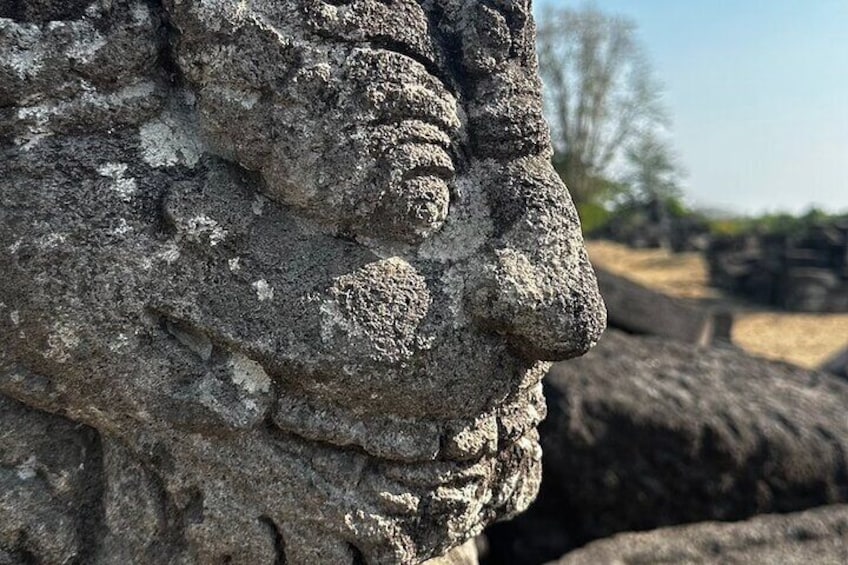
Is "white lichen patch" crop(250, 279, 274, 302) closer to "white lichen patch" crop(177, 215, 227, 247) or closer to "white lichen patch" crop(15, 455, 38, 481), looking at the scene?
"white lichen patch" crop(177, 215, 227, 247)

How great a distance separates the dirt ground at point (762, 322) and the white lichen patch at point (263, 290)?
12.7 ft

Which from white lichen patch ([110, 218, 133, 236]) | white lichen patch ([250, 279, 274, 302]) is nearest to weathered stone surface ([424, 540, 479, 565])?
white lichen patch ([250, 279, 274, 302])

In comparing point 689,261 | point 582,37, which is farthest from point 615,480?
point 582,37

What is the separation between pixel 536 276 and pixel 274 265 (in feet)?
1.03

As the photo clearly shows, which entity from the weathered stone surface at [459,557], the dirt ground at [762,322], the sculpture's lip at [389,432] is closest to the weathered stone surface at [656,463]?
the weathered stone surface at [459,557]

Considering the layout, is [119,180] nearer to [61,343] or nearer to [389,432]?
[61,343]

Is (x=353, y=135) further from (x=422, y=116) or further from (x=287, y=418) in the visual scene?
(x=287, y=418)

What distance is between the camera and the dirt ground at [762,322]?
252 inches

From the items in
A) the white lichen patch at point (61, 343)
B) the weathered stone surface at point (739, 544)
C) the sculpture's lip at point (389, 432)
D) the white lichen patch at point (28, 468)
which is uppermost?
the white lichen patch at point (61, 343)

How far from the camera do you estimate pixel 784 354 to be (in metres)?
6.27

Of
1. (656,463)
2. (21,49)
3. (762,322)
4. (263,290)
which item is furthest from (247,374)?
(762,322)

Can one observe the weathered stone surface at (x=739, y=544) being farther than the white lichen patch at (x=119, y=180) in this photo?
Yes

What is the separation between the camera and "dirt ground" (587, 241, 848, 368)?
639cm

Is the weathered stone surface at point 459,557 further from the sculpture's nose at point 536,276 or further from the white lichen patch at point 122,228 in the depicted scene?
the white lichen patch at point 122,228
